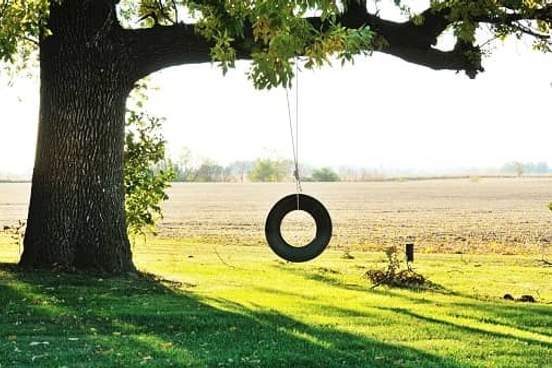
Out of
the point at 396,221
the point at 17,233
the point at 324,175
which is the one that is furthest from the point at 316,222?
the point at 324,175

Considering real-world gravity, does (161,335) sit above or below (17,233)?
below

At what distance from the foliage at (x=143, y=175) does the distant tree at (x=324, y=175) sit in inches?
3107

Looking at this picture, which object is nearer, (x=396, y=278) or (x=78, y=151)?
(x=78, y=151)

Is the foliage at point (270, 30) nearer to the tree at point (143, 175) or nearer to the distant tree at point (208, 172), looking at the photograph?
the tree at point (143, 175)

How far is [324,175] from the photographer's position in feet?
316

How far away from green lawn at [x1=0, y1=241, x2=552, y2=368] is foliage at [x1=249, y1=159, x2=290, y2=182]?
81.0 metres

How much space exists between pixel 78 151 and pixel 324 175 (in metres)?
83.9

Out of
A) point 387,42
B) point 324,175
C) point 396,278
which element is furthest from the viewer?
point 324,175

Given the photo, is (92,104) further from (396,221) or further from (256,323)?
(396,221)

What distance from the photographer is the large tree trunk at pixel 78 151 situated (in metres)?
12.7

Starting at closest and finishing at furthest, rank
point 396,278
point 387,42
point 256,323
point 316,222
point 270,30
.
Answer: point 270,30 < point 256,323 < point 316,222 < point 387,42 < point 396,278

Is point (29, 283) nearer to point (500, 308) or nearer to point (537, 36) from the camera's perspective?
point (500, 308)

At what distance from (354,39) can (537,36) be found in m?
8.60

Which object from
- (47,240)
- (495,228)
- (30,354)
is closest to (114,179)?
(47,240)
